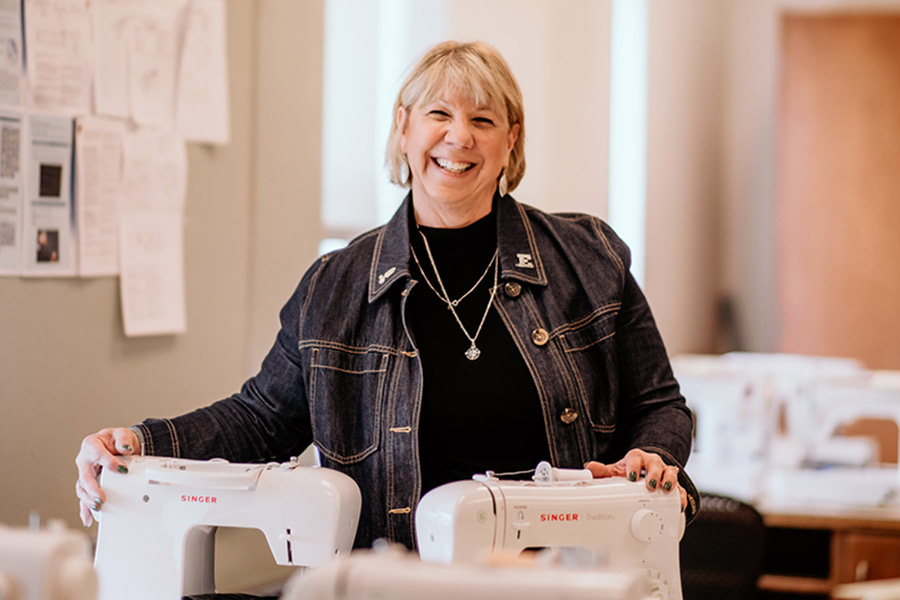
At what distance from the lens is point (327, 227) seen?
293cm

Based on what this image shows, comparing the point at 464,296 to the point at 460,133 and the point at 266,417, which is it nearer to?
the point at 460,133

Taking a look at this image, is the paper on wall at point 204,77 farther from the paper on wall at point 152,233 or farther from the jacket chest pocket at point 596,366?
the jacket chest pocket at point 596,366

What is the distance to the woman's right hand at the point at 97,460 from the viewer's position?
59.7 inches

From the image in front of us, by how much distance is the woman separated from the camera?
1.66 metres

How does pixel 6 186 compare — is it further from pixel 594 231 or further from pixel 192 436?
pixel 594 231

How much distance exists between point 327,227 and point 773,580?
156 centimetres

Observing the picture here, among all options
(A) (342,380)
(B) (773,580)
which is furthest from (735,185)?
(A) (342,380)

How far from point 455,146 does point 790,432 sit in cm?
193

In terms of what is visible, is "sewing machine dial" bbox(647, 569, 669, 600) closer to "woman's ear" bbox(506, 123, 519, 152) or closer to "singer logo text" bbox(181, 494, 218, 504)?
"singer logo text" bbox(181, 494, 218, 504)

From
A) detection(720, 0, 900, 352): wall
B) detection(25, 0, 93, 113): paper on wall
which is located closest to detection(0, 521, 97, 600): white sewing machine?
detection(25, 0, 93, 113): paper on wall

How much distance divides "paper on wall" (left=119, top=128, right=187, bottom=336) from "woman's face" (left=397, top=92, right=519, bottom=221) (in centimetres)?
64

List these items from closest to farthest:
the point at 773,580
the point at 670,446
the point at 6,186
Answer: the point at 670,446, the point at 6,186, the point at 773,580

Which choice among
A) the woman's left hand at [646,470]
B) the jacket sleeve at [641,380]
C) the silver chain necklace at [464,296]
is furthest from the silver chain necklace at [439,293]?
the woman's left hand at [646,470]

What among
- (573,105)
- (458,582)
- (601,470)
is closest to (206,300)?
(601,470)
